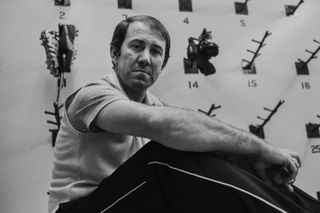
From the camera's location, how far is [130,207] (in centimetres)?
62

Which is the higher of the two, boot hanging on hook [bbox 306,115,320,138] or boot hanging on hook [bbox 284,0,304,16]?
boot hanging on hook [bbox 284,0,304,16]

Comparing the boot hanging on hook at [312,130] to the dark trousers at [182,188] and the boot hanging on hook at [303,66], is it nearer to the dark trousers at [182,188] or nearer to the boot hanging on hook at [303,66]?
the boot hanging on hook at [303,66]

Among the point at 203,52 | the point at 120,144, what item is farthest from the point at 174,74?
the point at 120,144

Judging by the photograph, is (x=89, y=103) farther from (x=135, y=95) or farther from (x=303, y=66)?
(x=303, y=66)

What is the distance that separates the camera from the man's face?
918mm

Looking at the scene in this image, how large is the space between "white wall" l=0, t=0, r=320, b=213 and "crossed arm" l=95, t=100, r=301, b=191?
541 mm

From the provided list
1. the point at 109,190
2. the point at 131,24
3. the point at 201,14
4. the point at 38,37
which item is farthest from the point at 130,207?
the point at 201,14

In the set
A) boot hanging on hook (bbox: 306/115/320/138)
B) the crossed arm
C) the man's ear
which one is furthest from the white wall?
the crossed arm

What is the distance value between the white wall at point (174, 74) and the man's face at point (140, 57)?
349 mm

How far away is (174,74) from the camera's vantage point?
1362mm

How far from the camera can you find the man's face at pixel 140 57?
3.01 feet

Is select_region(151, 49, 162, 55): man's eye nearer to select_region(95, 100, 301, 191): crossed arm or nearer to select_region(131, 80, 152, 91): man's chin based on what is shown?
select_region(131, 80, 152, 91): man's chin

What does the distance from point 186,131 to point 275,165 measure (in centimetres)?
20

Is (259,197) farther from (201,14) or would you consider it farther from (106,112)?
(201,14)
